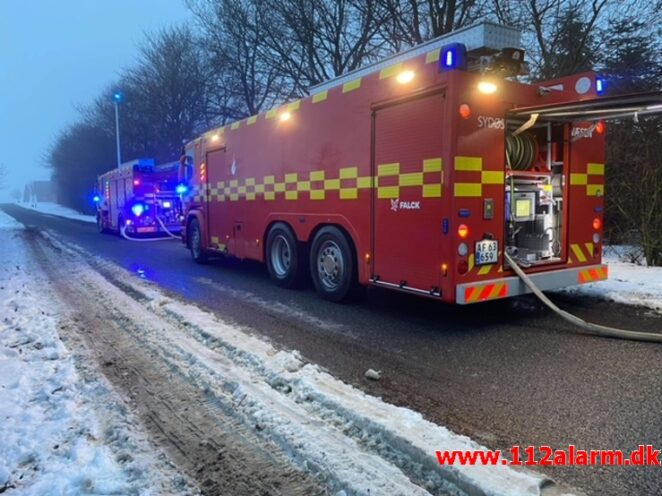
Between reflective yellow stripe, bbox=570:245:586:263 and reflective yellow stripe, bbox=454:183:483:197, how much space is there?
1807 mm

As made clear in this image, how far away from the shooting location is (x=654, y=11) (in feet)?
42.2

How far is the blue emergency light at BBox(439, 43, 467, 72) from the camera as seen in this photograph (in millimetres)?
5141

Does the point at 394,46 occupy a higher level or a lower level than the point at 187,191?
higher

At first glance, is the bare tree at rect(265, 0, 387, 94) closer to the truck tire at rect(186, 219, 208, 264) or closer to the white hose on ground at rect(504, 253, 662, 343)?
the truck tire at rect(186, 219, 208, 264)

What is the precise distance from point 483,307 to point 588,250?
146 centimetres

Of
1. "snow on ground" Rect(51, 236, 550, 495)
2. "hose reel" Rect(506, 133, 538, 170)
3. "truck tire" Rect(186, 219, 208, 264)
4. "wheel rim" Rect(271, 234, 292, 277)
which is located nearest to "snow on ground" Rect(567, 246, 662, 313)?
"hose reel" Rect(506, 133, 538, 170)

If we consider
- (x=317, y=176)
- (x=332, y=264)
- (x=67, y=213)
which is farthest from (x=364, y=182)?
(x=67, y=213)

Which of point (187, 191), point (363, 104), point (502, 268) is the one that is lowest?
point (502, 268)

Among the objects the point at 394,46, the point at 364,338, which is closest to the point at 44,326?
the point at 364,338

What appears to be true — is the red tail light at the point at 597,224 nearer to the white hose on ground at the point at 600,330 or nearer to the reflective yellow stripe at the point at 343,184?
the white hose on ground at the point at 600,330

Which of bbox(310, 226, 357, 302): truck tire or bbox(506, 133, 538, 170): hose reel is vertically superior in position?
bbox(506, 133, 538, 170): hose reel

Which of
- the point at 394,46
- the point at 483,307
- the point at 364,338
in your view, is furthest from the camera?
the point at 394,46

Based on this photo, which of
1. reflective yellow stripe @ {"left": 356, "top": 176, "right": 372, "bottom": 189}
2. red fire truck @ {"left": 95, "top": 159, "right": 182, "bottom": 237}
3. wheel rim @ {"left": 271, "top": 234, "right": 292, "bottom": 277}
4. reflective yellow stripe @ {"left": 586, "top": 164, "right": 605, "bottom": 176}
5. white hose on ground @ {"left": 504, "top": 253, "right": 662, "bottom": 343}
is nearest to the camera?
white hose on ground @ {"left": 504, "top": 253, "right": 662, "bottom": 343}

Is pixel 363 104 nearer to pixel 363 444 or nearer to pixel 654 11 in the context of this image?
pixel 363 444
